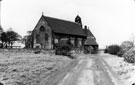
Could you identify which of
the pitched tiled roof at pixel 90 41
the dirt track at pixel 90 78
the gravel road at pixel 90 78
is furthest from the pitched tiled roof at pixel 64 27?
the dirt track at pixel 90 78

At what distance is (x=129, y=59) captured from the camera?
77.6ft

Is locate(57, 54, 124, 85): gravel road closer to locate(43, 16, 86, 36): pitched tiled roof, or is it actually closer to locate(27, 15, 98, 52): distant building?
locate(27, 15, 98, 52): distant building

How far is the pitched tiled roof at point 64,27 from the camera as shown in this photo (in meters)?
53.3

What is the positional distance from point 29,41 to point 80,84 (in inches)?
1908

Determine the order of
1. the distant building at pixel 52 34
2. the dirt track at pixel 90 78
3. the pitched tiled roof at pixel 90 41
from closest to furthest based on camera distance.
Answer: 1. the dirt track at pixel 90 78
2. the distant building at pixel 52 34
3. the pitched tiled roof at pixel 90 41

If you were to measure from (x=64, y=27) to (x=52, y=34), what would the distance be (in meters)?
8.00

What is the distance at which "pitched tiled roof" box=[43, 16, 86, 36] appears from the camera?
53275 millimetres

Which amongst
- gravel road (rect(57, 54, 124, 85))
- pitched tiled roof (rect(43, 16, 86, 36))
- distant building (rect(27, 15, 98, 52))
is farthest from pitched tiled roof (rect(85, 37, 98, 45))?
gravel road (rect(57, 54, 124, 85))

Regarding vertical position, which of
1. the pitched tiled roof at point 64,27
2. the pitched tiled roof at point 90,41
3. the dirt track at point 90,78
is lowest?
the dirt track at point 90,78

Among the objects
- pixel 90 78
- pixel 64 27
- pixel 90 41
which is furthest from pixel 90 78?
pixel 90 41

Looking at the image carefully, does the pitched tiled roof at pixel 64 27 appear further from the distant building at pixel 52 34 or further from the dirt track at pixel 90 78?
the dirt track at pixel 90 78

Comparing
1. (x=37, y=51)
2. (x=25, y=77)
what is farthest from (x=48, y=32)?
(x=25, y=77)

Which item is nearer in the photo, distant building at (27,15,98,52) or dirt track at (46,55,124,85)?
dirt track at (46,55,124,85)

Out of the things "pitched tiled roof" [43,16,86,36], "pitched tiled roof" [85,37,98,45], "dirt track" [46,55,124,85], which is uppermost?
"pitched tiled roof" [43,16,86,36]
